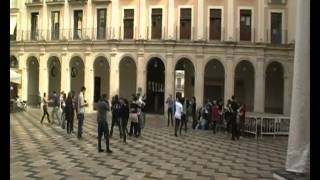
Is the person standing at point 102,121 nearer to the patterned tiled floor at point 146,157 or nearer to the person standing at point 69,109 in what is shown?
the patterned tiled floor at point 146,157

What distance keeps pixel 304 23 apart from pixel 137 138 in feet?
34.9

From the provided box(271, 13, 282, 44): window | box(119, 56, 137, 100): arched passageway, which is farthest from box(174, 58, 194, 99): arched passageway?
box(271, 13, 282, 44): window

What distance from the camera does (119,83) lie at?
3950cm

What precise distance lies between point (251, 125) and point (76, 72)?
22.5 metres

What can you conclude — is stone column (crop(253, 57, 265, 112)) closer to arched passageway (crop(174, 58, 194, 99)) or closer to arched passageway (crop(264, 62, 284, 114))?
arched passageway (crop(264, 62, 284, 114))

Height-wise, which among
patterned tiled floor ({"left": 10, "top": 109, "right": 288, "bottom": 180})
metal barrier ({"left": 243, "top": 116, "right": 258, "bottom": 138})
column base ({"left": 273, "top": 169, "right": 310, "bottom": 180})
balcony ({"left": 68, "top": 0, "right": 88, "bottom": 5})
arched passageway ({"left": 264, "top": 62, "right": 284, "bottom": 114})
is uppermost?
balcony ({"left": 68, "top": 0, "right": 88, "bottom": 5})

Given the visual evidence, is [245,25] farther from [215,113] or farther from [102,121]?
[102,121]

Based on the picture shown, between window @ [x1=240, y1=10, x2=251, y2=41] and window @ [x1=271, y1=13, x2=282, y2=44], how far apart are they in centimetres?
179

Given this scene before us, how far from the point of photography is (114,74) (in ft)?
124

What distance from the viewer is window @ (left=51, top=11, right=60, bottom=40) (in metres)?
40.5

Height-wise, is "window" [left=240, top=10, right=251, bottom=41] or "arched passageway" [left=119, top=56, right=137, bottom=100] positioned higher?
"window" [left=240, top=10, right=251, bottom=41]

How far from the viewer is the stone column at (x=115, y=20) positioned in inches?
1484

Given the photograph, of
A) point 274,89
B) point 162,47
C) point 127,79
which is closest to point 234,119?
point 162,47

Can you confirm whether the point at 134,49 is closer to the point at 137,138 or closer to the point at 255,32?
the point at 255,32
